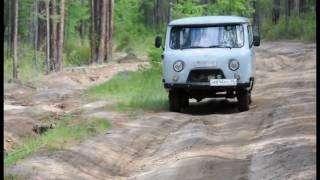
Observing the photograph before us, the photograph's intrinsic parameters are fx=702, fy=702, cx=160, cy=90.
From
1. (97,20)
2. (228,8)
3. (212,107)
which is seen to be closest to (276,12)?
(97,20)

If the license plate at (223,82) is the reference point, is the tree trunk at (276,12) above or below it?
above

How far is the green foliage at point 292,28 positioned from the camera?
4240cm

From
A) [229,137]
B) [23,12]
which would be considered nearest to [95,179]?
[229,137]

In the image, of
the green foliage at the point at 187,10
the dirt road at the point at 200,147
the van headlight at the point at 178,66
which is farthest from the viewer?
the green foliage at the point at 187,10

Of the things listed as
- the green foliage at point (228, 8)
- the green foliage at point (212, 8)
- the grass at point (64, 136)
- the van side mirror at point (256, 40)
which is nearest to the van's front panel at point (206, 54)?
the van side mirror at point (256, 40)

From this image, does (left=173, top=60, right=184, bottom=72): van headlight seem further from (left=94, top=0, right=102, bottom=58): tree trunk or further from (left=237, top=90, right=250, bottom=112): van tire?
(left=94, top=0, right=102, bottom=58): tree trunk

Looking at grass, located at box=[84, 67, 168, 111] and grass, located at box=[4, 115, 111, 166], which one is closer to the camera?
grass, located at box=[4, 115, 111, 166]

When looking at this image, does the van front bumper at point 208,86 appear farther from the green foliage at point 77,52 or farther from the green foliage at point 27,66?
the green foliage at point 77,52

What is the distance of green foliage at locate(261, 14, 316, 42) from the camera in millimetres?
42397

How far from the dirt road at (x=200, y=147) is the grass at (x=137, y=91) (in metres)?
0.93

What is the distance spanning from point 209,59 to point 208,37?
0.75m

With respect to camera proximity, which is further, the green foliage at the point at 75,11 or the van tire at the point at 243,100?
the green foliage at the point at 75,11

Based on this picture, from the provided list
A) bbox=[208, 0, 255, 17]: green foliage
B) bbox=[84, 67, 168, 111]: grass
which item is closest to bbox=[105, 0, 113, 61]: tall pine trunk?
bbox=[208, 0, 255, 17]: green foliage

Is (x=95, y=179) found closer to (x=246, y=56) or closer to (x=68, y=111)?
(x=246, y=56)
